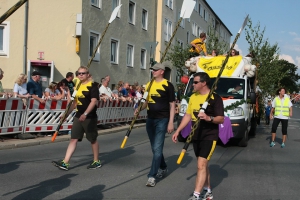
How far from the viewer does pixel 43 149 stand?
10.5 metres

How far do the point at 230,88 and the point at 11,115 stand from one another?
6266mm

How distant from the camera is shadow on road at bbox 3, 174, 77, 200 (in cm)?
581

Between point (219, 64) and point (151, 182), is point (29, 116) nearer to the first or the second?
point (219, 64)

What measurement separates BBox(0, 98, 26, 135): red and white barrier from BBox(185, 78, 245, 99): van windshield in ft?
15.7

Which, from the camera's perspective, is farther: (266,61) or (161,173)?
(266,61)

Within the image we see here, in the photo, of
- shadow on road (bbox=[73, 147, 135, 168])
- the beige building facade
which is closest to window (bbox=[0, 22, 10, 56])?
the beige building facade

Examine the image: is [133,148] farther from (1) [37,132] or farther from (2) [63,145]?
(1) [37,132]

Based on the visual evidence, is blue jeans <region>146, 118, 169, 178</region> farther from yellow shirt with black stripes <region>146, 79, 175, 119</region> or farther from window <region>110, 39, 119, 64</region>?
window <region>110, 39, 119, 64</region>

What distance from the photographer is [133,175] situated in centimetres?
751

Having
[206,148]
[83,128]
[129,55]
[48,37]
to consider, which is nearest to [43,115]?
[83,128]

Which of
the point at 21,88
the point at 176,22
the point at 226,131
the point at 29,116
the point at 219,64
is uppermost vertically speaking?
the point at 176,22

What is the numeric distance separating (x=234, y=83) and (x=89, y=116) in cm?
627

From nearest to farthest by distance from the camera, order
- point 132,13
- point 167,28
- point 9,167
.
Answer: point 9,167
point 132,13
point 167,28

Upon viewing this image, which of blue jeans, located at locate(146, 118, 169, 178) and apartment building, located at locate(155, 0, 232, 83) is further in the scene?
apartment building, located at locate(155, 0, 232, 83)
